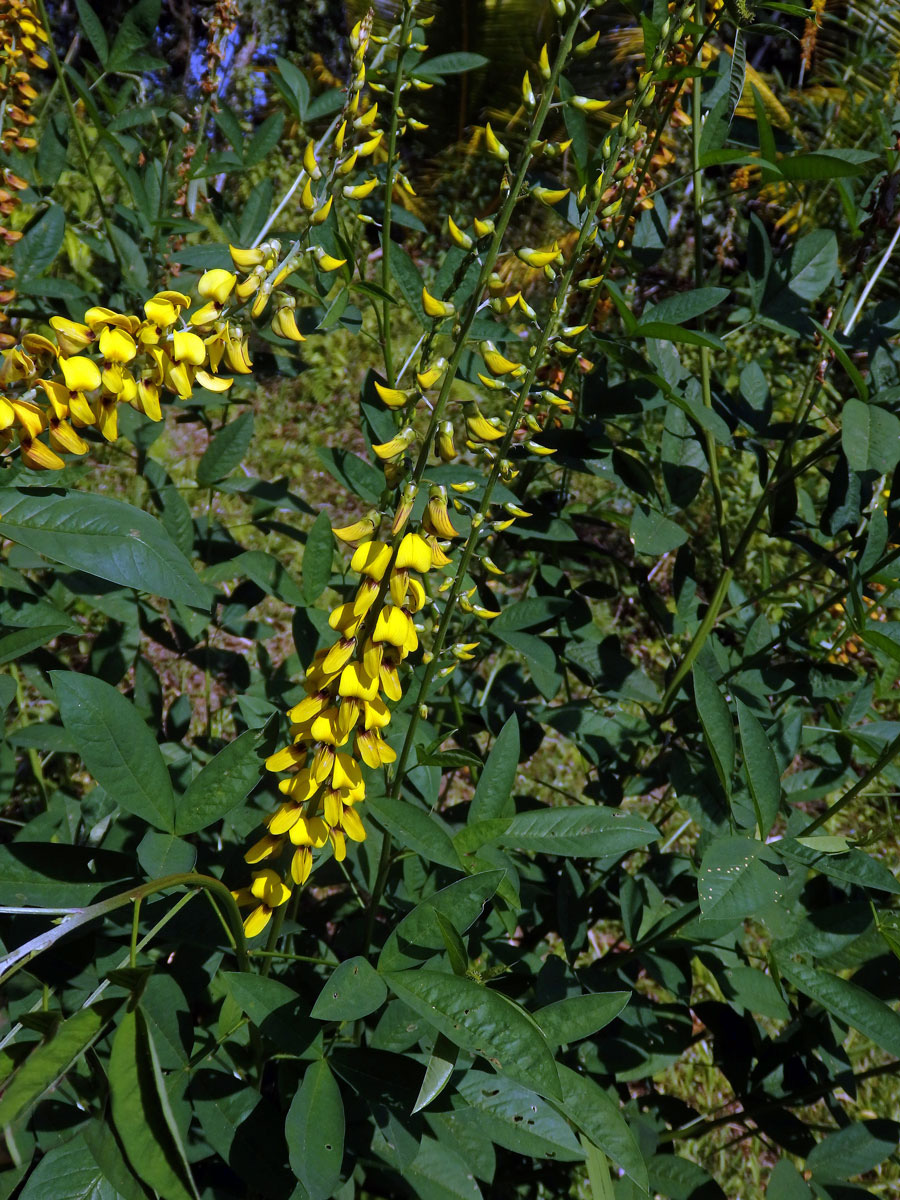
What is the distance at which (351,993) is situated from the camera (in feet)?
3.20

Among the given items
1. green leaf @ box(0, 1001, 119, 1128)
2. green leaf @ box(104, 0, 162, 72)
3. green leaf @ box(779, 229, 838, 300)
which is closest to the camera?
green leaf @ box(0, 1001, 119, 1128)

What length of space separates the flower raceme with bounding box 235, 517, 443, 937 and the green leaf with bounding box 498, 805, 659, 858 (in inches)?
10.9

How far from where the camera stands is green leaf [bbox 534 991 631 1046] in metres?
1.07

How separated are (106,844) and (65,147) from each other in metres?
1.48

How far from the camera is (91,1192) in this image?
944 mm

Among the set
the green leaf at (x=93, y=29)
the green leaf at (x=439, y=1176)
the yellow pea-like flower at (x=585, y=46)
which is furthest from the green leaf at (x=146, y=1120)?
the green leaf at (x=93, y=29)

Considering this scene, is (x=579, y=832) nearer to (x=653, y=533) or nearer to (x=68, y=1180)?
(x=653, y=533)

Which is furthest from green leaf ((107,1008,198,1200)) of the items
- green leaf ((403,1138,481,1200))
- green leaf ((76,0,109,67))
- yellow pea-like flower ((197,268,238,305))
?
green leaf ((76,0,109,67))

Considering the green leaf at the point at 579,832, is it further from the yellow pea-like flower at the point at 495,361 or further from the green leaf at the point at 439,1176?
the yellow pea-like flower at the point at 495,361

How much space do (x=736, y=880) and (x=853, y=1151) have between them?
2.09 ft

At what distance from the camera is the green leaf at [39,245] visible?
5.33 feet

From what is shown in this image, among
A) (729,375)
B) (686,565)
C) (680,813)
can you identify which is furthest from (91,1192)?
(729,375)

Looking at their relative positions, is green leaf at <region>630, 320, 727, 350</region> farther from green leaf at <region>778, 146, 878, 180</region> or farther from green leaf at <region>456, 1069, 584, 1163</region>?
green leaf at <region>456, 1069, 584, 1163</region>

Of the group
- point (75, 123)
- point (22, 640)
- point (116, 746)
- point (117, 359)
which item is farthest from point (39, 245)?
point (116, 746)
